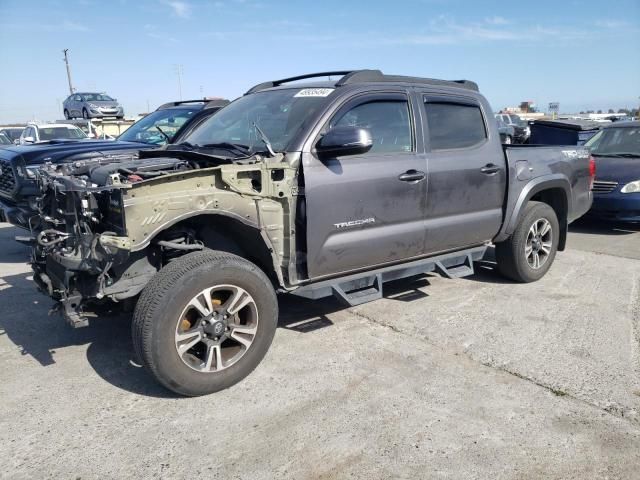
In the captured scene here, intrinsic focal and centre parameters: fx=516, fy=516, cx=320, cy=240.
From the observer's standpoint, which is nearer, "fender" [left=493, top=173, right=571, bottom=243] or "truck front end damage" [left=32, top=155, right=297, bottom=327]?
"truck front end damage" [left=32, top=155, right=297, bottom=327]

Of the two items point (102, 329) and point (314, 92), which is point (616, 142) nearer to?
point (314, 92)

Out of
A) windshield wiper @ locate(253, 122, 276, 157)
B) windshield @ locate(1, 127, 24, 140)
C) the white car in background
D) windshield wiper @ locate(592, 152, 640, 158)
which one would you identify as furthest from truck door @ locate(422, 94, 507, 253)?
windshield @ locate(1, 127, 24, 140)

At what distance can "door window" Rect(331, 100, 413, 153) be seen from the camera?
4027 mm

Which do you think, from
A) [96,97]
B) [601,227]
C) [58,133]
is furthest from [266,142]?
[96,97]

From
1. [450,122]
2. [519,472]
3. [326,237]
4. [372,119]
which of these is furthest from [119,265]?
[450,122]

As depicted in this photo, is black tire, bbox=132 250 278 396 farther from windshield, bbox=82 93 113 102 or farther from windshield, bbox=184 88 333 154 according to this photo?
windshield, bbox=82 93 113 102

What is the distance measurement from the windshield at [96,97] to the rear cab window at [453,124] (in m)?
26.1

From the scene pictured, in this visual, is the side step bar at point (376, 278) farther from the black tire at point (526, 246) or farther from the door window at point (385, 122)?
the door window at point (385, 122)

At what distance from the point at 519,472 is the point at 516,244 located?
3.12 metres

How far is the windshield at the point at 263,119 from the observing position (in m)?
3.87

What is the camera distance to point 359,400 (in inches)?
127

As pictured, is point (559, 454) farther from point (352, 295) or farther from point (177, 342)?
point (177, 342)

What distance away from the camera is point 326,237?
3.76m

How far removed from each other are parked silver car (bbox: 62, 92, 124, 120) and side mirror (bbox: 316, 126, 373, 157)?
84.0 ft
